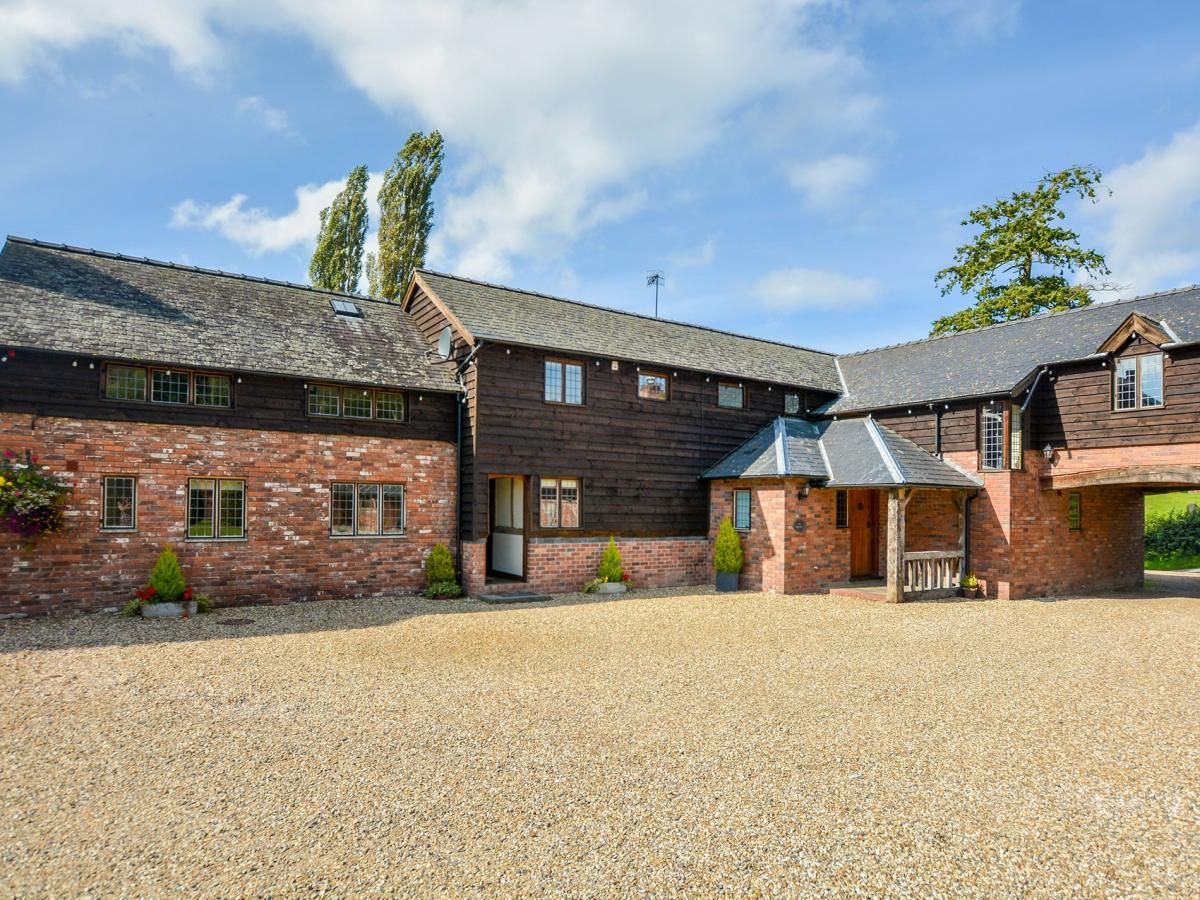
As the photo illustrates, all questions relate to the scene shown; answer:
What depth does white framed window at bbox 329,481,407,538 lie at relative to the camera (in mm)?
14820

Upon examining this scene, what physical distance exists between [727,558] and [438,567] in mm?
6772

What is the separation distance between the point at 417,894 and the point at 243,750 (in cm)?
305

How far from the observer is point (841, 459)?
17484 mm

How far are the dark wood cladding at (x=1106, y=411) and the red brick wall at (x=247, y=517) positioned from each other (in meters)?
13.8

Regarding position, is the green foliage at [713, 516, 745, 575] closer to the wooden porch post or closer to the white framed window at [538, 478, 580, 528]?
the wooden porch post

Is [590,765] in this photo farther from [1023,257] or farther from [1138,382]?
[1023,257]

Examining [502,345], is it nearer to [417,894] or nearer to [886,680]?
[886,680]

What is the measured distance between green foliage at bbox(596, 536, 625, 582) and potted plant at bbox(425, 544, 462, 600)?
11.1 feet

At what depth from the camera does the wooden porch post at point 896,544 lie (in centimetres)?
1537

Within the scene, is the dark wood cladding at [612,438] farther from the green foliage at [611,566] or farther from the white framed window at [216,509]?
the white framed window at [216,509]

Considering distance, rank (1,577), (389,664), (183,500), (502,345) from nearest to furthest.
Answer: (389,664) → (1,577) → (183,500) → (502,345)

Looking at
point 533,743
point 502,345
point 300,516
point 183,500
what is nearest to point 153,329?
point 183,500

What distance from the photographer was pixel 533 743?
6434mm

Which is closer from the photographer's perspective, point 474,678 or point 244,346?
point 474,678
